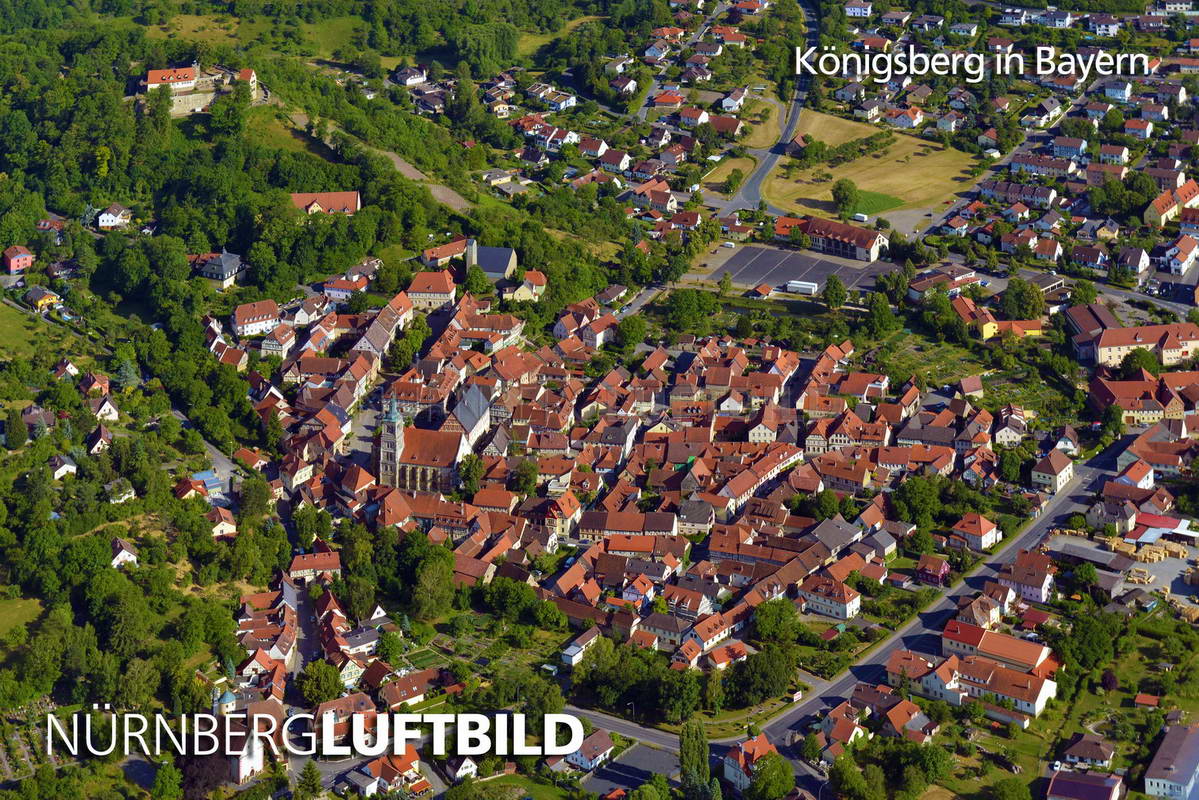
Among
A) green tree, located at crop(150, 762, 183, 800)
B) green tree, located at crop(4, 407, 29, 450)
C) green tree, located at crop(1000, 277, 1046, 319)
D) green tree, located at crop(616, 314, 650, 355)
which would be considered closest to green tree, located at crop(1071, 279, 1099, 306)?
green tree, located at crop(1000, 277, 1046, 319)

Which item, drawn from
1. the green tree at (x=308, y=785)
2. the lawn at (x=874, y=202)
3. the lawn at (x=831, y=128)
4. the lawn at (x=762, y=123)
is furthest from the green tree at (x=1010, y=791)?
the lawn at (x=762, y=123)

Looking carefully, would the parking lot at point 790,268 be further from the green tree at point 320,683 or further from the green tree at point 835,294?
the green tree at point 320,683

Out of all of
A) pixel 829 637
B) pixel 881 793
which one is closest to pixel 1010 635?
pixel 829 637

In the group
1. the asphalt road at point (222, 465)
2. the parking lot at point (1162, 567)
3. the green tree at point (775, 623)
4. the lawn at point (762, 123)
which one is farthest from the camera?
the lawn at point (762, 123)

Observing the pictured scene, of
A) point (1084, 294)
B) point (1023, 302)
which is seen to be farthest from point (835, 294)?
point (1084, 294)

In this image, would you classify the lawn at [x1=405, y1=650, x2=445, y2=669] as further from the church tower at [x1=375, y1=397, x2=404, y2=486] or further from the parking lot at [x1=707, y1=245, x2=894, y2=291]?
the parking lot at [x1=707, y1=245, x2=894, y2=291]
